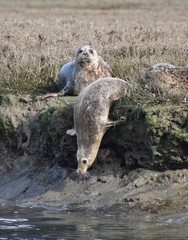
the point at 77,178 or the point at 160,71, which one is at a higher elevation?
the point at 160,71

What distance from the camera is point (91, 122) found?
10289 millimetres

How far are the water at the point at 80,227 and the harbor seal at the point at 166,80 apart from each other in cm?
194

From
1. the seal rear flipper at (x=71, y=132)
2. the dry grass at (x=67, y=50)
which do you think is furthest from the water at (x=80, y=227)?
the dry grass at (x=67, y=50)

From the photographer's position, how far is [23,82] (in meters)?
12.8

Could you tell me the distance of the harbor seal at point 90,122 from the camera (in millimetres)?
10281

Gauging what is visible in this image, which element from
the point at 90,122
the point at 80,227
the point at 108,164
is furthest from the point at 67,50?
the point at 80,227

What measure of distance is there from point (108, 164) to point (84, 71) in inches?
91.5

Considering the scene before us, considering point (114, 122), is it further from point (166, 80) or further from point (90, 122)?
point (166, 80)

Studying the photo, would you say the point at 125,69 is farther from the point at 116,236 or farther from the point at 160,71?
the point at 116,236

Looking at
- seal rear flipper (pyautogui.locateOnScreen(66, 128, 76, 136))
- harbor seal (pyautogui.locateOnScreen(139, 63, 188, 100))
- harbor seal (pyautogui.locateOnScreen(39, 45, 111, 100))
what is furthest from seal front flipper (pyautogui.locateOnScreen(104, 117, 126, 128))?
harbor seal (pyautogui.locateOnScreen(39, 45, 111, 100))

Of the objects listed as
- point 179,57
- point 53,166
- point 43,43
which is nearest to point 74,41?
point 43,43

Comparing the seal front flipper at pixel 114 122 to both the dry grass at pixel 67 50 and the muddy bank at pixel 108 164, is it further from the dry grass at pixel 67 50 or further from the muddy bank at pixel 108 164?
the dry grass at pixel 67 50

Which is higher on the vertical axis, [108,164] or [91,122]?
[91,122]

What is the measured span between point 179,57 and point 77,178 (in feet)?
11.6
